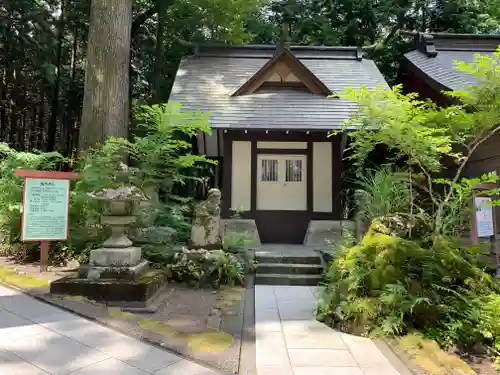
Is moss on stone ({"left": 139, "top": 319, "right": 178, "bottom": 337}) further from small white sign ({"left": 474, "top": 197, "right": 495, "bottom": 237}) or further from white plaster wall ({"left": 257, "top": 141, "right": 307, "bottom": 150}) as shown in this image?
white plaster wall ({"left": 257, "top": 141, "right": 307, "bottom": 150})

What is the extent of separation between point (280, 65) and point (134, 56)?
9.39 meters

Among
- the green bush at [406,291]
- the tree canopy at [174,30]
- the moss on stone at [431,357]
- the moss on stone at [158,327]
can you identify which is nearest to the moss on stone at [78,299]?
the moss on stone at [158,327]

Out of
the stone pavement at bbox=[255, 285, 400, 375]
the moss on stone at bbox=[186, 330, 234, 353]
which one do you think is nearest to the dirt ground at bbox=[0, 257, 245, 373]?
the moss on stone at bbox=[186, 330, 234, 353]

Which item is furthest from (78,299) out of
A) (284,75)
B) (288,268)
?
(284,75)

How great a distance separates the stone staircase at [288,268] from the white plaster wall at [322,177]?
2433 mm

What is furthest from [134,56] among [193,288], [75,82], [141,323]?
[141,323]

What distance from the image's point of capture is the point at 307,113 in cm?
900

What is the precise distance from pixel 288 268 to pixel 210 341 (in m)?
3.06

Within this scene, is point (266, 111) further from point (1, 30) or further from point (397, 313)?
point (1, 30)

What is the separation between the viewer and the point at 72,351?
Result: 9.42ft

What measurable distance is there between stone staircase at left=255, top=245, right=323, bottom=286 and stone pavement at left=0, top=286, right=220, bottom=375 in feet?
9.99

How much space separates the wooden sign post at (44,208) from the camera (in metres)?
5.26

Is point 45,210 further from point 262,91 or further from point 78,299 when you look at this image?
point 262,91

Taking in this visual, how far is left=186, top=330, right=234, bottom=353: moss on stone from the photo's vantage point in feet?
10.1
